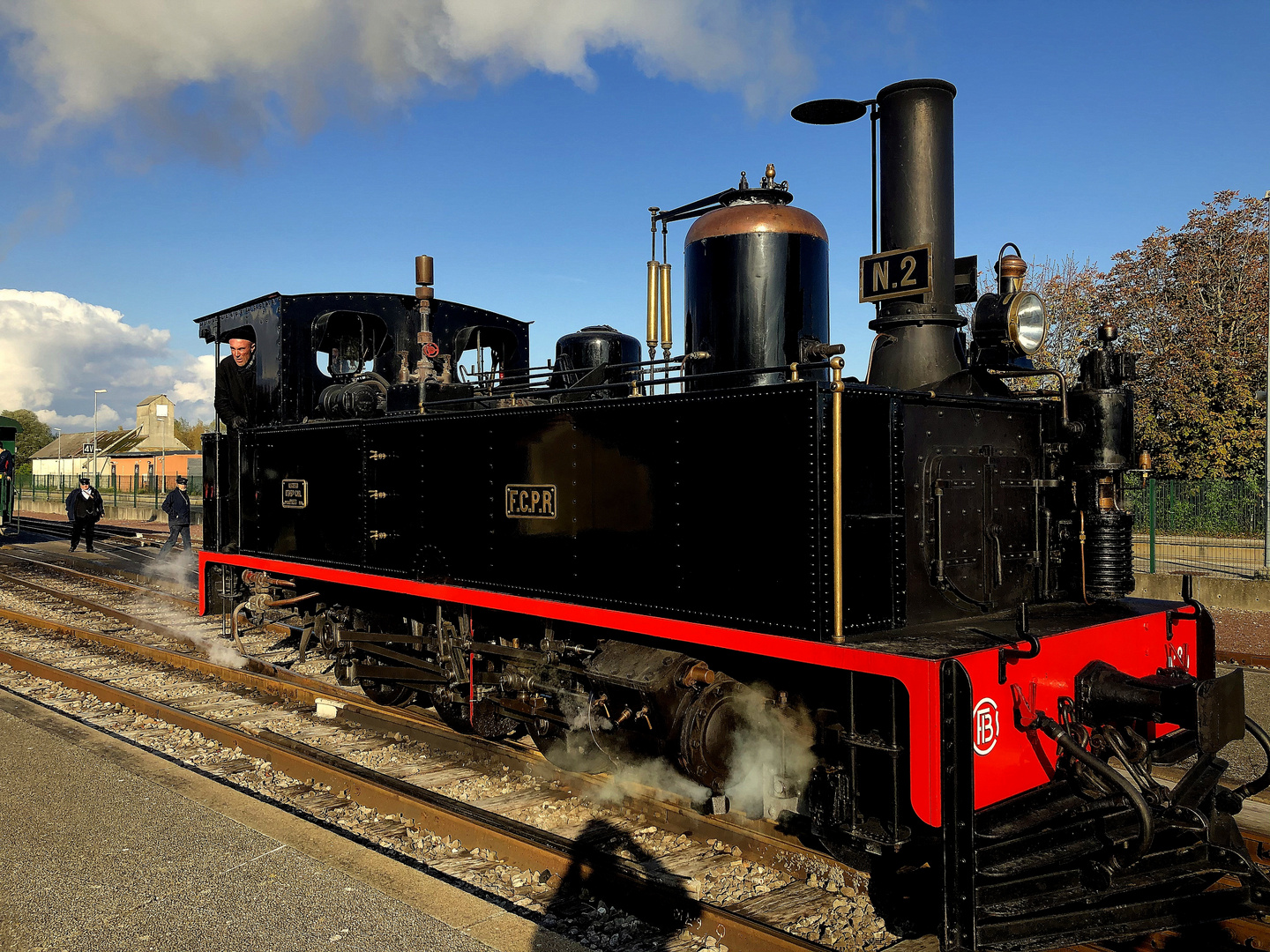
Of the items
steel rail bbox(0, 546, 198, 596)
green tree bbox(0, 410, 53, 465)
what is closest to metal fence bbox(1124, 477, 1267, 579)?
steel rail bbox(0, 546, 198, 596)

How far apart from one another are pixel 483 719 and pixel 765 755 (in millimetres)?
2197

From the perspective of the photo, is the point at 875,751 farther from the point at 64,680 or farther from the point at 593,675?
the point at 64,680

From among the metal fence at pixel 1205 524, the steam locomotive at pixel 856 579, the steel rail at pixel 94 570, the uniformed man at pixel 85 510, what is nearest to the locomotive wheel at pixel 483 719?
the steam locomotive at pixel 856 579

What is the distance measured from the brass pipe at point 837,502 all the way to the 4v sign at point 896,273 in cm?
127

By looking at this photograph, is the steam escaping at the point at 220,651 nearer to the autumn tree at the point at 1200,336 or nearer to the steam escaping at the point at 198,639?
the steam escaping at the point at 198,639

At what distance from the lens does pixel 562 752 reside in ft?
17.8

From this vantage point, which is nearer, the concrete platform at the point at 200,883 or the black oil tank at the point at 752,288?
the concrete platform at the point at 200,883

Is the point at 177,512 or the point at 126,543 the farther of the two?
the point at 126,543

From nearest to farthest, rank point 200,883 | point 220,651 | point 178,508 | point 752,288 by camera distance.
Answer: point 200,883 → point 752,288 → point 220,651 → point 178,508

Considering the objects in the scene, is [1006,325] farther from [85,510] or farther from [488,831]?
[85,510]

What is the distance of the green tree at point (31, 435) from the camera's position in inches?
3551

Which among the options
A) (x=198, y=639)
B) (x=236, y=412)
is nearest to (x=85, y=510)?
(x=198, y=639)

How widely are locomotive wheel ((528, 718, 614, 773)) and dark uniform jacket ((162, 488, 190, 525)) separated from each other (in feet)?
44.5

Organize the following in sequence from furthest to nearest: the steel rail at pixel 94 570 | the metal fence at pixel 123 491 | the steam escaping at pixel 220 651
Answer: the metal fence at pixel 123 491 < the steel rail at pixel 94 570 < the steam escaping at pixel 220 651
